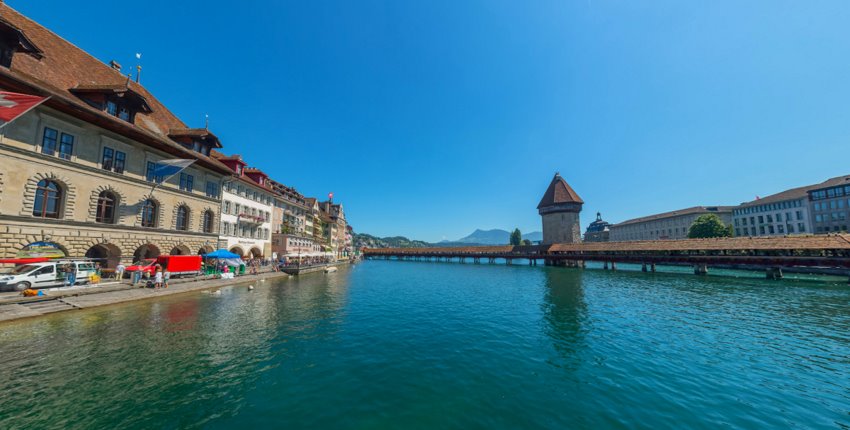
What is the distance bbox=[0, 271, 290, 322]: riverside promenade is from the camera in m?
15.0

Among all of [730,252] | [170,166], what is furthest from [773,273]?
[170,166]

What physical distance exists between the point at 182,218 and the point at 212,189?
204 inches

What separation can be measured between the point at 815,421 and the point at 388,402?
1201cm

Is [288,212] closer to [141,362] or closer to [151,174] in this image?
[151,174]

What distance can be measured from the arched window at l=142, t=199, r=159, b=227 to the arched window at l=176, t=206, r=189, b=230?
2327 mm

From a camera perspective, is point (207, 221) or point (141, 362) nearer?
point (141, 362)

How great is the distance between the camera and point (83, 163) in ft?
72.6

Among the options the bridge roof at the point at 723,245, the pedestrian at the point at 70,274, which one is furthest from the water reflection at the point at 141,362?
the bridge roof at the point at 723,245

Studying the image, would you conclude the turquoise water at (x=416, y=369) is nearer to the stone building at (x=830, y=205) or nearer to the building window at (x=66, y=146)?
the building window at (x=66, y=146)

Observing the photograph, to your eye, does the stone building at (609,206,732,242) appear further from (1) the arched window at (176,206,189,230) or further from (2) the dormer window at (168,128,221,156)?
Answer: (1) the arched window at (176,206,189,230)

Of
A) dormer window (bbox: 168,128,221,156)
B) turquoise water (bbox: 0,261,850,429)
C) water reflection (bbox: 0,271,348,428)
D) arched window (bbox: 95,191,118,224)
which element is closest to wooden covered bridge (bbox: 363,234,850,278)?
turquoise water (bbox: 0,261,850,429)

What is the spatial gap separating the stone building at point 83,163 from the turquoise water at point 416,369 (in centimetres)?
978

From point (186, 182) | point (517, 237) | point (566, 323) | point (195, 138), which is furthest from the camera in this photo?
point (517, 237)

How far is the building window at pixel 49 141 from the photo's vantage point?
1998 centimetres
